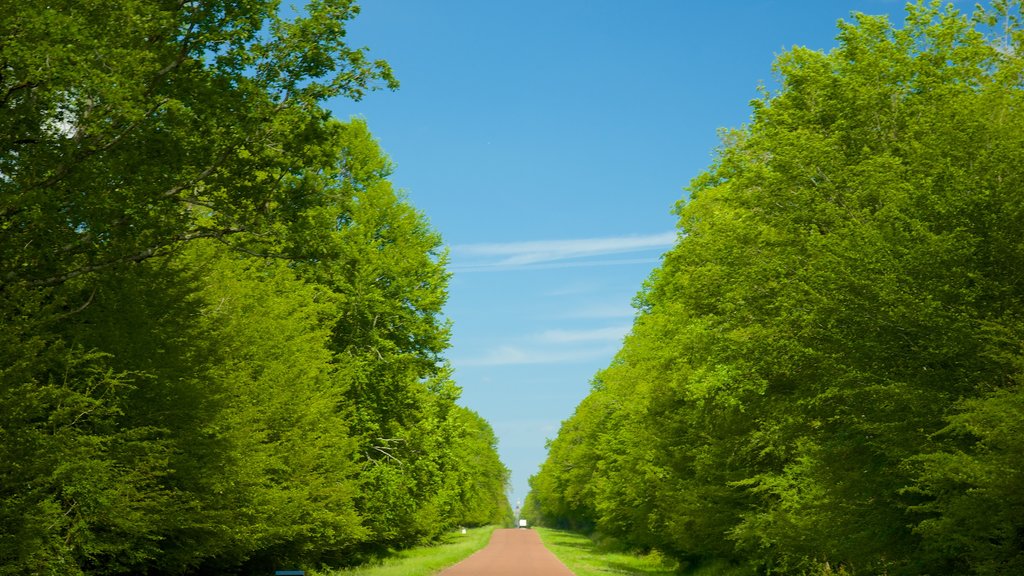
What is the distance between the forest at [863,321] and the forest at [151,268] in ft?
34.6

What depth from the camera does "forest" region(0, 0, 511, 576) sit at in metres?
14.3

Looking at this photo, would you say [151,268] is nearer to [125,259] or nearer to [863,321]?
[125,259]

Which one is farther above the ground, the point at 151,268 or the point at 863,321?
the point at 151,268

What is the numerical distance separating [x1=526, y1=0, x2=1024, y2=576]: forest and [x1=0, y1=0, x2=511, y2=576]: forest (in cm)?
1055

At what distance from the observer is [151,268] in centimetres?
1947

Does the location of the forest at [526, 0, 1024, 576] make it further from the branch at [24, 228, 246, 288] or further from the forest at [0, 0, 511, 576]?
the branch at [24, 228, 246, 288]

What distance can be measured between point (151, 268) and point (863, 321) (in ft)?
45.4

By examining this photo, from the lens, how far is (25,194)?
44.6 feet

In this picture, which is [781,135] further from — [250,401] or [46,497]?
[46,497]

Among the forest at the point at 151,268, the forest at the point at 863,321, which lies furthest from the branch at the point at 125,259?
the forest at the point at 863,321

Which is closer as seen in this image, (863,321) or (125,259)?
(125,259)

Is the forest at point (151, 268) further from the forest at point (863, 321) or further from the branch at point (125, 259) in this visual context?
the forest at point (863, 321)

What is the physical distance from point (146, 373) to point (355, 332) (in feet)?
A: 72.8

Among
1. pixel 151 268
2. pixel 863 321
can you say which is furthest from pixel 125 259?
pixel 863 321
